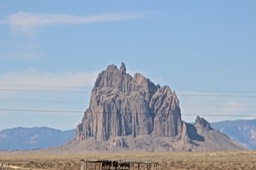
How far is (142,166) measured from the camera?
10338 centimetres

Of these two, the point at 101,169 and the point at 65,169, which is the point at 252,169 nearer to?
the point at 65,169

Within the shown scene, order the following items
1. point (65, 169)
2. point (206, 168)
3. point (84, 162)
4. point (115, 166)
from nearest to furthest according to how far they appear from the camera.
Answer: point (115, 166) < point (84, 162) < point (65, 169) < point (206, 168)

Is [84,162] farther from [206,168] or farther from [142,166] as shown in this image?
[206,168]

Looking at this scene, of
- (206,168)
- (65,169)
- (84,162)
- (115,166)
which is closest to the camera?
(115,166)

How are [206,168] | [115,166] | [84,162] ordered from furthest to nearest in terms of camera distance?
1. [206,168]
2. [84,162]
3. [115,166]

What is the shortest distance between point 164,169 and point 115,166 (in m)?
31.6

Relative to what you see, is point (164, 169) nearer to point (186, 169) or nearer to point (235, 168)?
point (186, 169)

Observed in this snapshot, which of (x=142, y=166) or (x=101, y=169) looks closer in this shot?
(x=101, y=169)

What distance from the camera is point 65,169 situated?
334ft

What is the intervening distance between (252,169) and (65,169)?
85.3ft

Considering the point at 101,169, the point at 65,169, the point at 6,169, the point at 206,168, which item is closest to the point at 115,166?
the point at 101,169

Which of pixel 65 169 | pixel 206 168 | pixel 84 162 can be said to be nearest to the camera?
pixel 84 162

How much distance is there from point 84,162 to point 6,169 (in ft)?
29.2

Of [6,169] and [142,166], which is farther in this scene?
[142,166]
